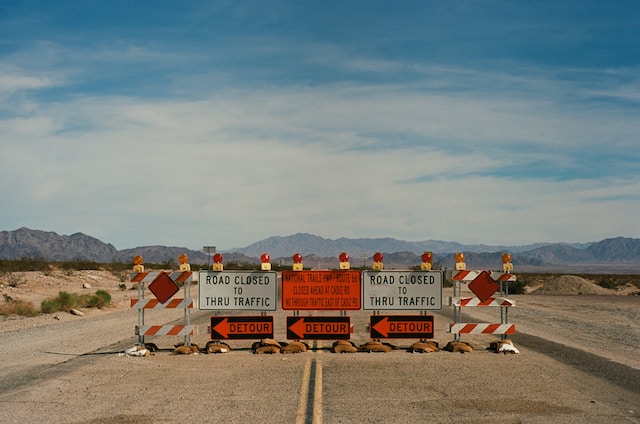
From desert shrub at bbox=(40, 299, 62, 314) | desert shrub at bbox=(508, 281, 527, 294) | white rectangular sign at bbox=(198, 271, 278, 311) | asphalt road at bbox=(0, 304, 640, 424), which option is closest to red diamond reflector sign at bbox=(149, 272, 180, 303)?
white rectangular sign at bbox=(198, 271, 278, 311)

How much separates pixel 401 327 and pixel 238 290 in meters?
3.86

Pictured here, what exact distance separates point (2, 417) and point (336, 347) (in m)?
8.07

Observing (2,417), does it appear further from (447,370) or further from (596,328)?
(596,328)

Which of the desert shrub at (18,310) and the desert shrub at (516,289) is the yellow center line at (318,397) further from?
the desert shrub at (516,289)

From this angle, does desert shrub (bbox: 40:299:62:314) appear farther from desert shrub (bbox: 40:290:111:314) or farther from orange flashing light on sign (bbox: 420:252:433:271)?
orange flashing light on sign (bbox: 420:252:433:271)

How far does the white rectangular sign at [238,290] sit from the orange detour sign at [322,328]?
2.46ft

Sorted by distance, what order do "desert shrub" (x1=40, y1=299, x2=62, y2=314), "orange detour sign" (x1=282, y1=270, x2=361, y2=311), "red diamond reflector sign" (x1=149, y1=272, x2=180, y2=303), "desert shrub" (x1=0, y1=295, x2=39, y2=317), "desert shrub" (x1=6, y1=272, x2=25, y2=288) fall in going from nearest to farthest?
"red diamond reflector sign" (x1=149, y1=272, x2=180, y2=303) < "orange detour sign" (x1=282, y1=270, x2=361, y2=311) < "desert shrub" (x1=0, y1=295, x2=39, y2=317) < "desert shrub" (x1=40, y1=299, x2=62, y2=314) < "desert shrub" (x1=6, y1=272, x2=25, y2=288)

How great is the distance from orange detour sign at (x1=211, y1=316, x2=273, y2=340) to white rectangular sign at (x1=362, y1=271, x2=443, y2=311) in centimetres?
232

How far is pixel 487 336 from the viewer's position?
66.2 ft

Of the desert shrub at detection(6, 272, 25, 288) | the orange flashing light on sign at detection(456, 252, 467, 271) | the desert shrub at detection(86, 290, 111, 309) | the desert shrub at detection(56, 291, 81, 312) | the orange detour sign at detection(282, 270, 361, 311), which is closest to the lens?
the orange flashing light on sign at detection(456, 252, 467, 271)

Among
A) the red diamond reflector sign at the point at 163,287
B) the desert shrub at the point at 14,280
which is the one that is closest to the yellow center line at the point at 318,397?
the red diamond reflector sign at the point at 163,287

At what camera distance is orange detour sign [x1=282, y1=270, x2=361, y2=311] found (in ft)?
56.3

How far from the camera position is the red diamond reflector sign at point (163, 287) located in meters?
16.2

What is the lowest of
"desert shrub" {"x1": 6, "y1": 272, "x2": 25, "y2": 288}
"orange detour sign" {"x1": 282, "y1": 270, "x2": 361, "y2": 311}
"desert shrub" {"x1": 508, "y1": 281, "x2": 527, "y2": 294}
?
"desert shrub" {"x1": 508, "y1": 281, "x2": 527, "y2": 294}
